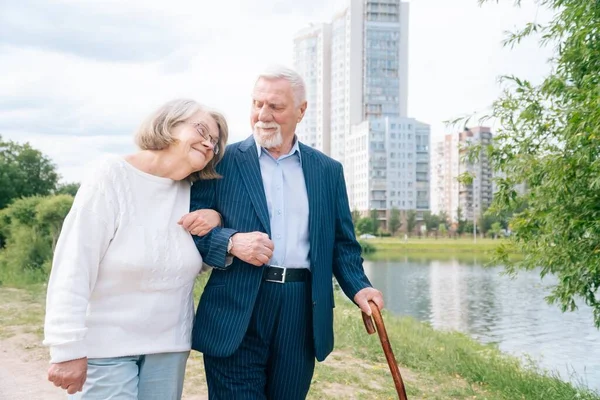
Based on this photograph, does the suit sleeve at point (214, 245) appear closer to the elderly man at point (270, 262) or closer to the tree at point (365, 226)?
the elderly man at point (270, 262)

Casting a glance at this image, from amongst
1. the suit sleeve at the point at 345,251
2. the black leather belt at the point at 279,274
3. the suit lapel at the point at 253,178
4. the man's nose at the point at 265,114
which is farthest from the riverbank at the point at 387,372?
the man's nose at the point at 265,114

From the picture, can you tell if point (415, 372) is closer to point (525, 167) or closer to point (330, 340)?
point (525, 167)

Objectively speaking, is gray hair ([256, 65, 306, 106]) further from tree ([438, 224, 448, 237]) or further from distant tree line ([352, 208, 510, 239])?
tree ([438, 224, 448, 237])

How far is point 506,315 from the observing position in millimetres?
17203

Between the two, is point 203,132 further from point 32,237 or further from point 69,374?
point 32,237

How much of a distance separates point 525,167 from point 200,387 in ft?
11.2

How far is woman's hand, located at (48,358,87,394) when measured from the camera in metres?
2.13

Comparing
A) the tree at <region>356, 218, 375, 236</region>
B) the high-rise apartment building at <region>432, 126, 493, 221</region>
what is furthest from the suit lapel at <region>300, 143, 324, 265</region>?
the high-rise apartment building at <region>432, 126, 493, 221</region>

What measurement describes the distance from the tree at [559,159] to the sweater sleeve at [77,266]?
3.40 m

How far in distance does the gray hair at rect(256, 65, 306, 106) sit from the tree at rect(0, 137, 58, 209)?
21.9 metres

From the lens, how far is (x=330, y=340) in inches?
116

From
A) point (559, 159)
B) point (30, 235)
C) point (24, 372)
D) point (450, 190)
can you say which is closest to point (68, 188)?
point (30, 235)

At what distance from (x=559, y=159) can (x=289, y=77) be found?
3203 millimetres

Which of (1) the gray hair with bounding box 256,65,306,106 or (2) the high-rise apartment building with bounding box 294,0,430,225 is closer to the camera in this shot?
(1) the gray hair with bounding box 256,65,306,106
